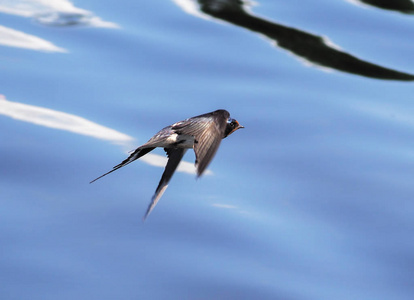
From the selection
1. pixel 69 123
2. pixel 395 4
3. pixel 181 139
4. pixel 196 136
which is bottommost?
pixel 196 136

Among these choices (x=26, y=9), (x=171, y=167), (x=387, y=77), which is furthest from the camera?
(x=26, y=9)

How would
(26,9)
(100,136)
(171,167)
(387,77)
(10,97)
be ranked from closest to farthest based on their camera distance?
1. (171,167)
2. (100,136)
3. (10,97)
4. (387,77)
5. (26,9)

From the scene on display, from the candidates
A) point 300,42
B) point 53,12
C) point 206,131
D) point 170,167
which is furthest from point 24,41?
point 206,131

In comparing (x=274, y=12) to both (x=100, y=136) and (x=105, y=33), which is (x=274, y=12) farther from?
(x=100, y=136)

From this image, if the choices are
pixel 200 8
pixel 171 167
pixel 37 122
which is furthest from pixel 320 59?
pixel 171 167

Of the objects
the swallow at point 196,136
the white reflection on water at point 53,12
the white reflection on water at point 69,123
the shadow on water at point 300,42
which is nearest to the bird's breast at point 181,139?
the swallow at point 196,136

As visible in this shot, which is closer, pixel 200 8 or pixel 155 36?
pixel 155 36

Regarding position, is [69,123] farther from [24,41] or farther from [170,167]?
[170,167]
